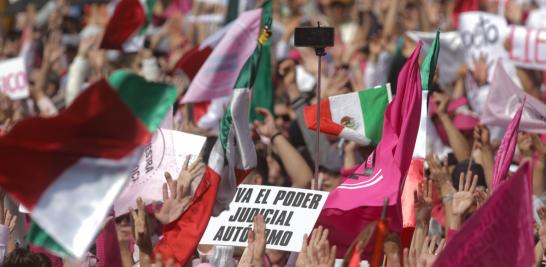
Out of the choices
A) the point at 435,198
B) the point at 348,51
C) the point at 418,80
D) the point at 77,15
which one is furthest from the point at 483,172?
the point at 77,15

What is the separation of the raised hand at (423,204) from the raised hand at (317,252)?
925mm

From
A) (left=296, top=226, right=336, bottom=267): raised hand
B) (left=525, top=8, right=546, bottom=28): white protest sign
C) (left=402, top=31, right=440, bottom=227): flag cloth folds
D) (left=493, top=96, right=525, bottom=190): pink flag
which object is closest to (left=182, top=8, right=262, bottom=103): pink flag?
(left=402, top=31, right=440, bottom=227): flag cloth folds

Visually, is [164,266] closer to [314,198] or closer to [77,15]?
[314,198]

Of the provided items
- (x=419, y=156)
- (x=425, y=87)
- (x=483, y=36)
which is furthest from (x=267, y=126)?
(x=483, y=36)

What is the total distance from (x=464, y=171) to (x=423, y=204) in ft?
3.86

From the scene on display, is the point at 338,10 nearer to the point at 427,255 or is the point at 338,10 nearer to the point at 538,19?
the point at 538,19

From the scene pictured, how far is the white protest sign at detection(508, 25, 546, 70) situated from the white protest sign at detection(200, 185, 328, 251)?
14.4 ft

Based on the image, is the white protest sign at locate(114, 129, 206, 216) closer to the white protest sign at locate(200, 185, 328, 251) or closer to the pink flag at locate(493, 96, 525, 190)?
the white protest sign at locate(200, 185, 328, 251)

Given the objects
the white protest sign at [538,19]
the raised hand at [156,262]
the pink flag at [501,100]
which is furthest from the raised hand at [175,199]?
the white protest sign at [538,19]

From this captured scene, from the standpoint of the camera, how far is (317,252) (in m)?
5.60

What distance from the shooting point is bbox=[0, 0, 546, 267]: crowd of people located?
6219 mm

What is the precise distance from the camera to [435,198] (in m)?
7.78

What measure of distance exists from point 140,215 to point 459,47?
6.04 m

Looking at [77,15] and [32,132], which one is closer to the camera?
[32,132]
